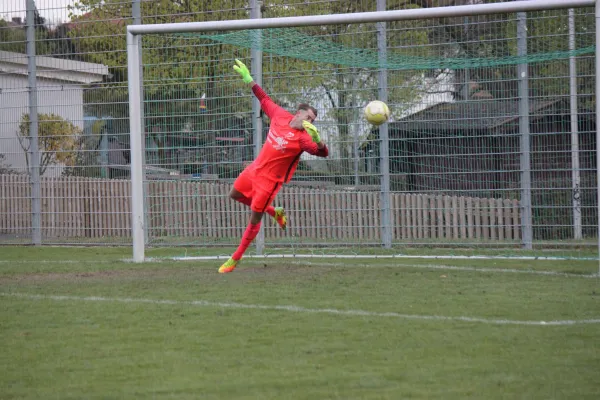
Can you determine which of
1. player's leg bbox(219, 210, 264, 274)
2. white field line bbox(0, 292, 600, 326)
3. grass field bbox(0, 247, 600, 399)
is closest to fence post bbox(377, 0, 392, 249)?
grass field bbox(0, 247, 600, 399)

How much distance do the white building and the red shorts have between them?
5.63 meters

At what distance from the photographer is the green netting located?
11930 millimetres

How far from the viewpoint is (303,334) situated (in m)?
6.32

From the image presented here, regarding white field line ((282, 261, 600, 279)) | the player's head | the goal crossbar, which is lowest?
white field line ((282, 261, 600, 279))

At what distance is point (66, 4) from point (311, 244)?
655 centimetres

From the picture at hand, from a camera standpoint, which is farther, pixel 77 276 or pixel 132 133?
pixel 132 133

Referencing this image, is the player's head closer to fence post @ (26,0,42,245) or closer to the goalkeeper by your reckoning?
the goalkeeper

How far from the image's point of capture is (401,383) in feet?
16.1

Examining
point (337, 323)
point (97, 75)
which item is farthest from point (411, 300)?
point (97, 75)

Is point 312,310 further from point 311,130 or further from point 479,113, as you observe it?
point 479,113

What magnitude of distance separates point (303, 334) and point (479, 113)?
7457mm

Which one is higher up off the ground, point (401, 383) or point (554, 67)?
point (554, 67)

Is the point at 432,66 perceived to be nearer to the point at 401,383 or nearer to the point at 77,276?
the point at 77,276

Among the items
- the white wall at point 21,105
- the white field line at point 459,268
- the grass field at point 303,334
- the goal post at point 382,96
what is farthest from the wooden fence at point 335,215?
the white wall at point 21,105
